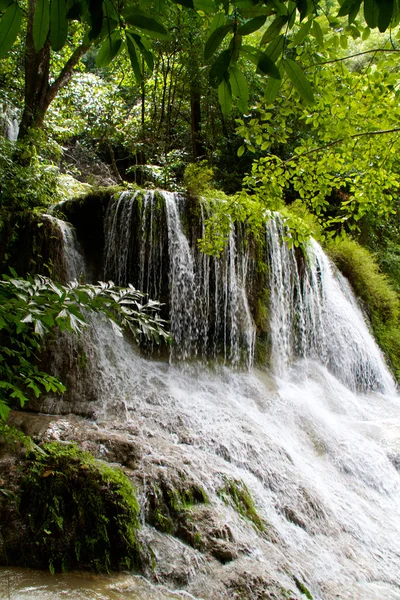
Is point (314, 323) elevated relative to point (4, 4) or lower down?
elevated

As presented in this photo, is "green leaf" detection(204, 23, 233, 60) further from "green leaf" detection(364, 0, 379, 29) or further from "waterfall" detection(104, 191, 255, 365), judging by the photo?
"waterfall" detection(104, 191, 255, 365)

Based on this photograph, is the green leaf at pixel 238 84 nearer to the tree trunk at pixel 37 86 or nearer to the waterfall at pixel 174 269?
the waterfall at pixel 174 269

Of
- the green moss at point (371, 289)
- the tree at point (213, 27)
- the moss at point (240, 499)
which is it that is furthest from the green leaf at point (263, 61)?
the green moss at point (371, 289)

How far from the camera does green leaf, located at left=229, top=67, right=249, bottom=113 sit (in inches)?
44.3

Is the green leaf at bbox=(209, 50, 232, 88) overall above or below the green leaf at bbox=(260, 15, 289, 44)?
below

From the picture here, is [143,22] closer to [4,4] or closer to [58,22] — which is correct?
[58,22]

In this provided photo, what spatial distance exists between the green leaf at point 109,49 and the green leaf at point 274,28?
0.36 metres

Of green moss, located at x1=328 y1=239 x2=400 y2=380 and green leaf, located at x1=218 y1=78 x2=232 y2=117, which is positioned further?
green moss, located at x1=328 y1=239 x2=400 y2=380

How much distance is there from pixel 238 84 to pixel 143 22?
27 cm

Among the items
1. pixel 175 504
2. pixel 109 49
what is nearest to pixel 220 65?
pixel 109 49

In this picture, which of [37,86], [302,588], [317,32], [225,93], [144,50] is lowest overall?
[302,588]

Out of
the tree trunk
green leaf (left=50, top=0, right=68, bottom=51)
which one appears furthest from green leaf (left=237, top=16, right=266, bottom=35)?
the tree trunk

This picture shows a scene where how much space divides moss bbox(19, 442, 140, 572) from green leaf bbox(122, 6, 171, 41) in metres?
2.81

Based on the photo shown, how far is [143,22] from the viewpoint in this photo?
1034 mm
